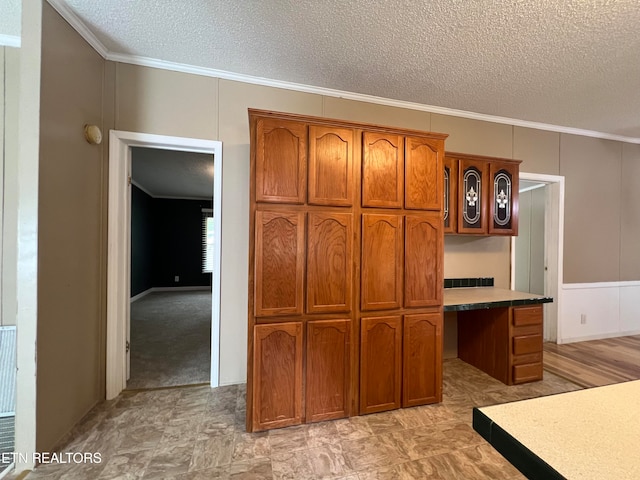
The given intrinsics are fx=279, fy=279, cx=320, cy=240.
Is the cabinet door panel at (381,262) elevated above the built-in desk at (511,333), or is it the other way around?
the cabinet door panel at (381,262)

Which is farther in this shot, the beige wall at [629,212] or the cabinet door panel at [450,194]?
the beige wall at [629,212]

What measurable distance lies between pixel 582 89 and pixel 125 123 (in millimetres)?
4033

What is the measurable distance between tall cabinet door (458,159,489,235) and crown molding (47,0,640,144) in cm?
70

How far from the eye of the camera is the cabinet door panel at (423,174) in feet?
6.99

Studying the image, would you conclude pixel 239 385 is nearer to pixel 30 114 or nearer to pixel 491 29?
pixel 30 114

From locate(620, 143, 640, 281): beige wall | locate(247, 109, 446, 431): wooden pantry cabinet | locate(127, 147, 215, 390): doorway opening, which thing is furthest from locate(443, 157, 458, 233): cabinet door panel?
locate(620, 143, 640, 281): beige wall

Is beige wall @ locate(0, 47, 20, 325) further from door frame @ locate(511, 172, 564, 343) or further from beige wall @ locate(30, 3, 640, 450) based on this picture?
door frame @ locate(511, 172, 564, 343)

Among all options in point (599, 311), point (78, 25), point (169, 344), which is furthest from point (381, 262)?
point (599, 311)

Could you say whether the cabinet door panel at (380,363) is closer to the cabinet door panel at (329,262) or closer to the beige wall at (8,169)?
the cabinet door panel at (329,262)

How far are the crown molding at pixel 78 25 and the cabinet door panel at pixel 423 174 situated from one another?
240 cm

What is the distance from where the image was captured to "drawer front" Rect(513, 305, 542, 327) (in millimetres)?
2510

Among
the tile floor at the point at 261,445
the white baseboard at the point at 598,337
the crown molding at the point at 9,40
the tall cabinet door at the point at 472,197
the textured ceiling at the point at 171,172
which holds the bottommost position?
the tile floor at the point at 261,445

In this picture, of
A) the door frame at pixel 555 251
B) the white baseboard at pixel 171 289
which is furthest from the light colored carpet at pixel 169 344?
the door frame at pixel 555 251

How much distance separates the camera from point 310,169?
193 cm
